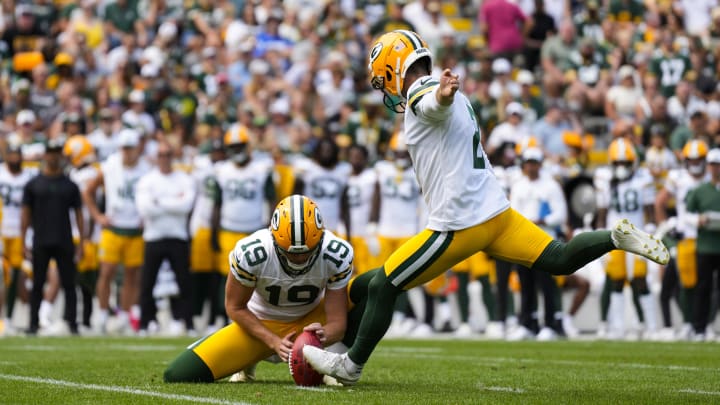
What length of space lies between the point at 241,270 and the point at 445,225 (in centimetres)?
119

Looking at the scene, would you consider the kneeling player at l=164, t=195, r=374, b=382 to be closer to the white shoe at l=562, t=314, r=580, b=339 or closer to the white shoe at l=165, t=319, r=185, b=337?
the white shoe at l=165, t=319, r=185, b=337

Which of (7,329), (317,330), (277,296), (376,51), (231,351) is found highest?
(376,51)

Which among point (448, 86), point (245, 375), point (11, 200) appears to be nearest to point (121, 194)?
point (11, 200)

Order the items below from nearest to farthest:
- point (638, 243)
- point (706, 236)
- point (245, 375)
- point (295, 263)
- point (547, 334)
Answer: point (638, 243)
point (295, 263)
point (245, 375)
point (706, 236)
point (547, 334)

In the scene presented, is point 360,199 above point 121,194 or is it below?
below

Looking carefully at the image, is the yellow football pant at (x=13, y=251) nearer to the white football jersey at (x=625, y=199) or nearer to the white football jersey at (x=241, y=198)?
the white football jersey at (x=241, y=198)

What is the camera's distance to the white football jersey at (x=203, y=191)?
1412 centimetres

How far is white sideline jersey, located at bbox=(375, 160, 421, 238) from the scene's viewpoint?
1432 cm

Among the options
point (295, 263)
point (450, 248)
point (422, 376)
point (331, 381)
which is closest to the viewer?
point (450, 248)

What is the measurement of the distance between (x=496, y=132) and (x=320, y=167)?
2.31 metres

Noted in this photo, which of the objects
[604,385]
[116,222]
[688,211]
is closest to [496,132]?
[688,211]

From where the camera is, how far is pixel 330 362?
6863 mm

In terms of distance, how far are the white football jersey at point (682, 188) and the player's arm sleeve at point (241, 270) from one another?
6.74m

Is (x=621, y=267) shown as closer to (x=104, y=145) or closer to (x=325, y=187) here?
(x=325, y=187)
